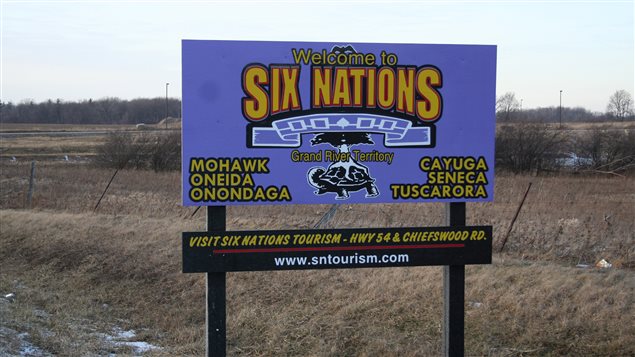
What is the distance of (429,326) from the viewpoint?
743 cm

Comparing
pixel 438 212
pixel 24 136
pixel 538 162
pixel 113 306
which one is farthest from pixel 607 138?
pixel 24 136

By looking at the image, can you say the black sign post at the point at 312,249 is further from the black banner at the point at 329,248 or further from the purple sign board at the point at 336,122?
the purple sign board at the point at 336,122

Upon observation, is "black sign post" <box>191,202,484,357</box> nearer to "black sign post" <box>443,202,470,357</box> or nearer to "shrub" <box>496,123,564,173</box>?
"black sign post" <box>443,202,470,357</box>

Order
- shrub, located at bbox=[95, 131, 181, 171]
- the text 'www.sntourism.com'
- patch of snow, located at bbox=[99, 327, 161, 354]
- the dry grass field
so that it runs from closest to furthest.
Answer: the text 'www.sntourism.com', the dry grass field, patch of snow, located at bbox=[99, 327, 161, 354], shrub, located at bbox=[95, 131, 181, 171]

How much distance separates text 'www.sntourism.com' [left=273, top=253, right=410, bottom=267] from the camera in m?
5.61

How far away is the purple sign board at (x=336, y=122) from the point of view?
5.50 m

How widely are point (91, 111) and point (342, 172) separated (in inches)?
4424

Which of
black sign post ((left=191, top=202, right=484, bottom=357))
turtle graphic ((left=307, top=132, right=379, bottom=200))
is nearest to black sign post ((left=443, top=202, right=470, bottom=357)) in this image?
black sign post ((left=191, top=202, right=484, bottom=357))

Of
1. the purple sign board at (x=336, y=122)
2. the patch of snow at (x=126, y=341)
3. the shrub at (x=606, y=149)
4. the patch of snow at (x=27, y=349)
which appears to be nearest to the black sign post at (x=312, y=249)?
the purple sign board at (x=336, y=122)

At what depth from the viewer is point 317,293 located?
8750 millimetres

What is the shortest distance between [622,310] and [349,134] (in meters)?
4.00

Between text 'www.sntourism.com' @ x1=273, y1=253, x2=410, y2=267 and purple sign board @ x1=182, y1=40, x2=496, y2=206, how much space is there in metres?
0.46

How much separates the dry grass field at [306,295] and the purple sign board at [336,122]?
1.98 m

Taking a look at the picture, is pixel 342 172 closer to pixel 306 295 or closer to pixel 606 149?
pixel 306 295
